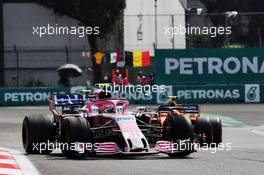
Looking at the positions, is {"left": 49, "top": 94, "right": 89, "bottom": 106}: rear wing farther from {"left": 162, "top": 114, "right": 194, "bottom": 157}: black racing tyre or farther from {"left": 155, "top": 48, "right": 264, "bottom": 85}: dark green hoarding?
{"left": 155, "top": 48, "right": 264, "bottom": 85}: dark green hoarding

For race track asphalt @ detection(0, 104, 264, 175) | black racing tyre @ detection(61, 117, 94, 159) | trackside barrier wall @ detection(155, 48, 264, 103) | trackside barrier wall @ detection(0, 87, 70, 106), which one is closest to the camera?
race track asphalt @ detection(0, 104, 264, 175)

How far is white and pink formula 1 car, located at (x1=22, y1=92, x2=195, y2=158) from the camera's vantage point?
44.8ft

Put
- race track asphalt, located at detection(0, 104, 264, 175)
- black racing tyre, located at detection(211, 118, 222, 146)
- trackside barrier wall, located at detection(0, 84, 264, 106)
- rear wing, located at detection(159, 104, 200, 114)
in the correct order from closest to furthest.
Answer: race track asphalt, located at detection(0, 104, 264, 175)
rear wing, located at detection(159, 104, 200, 114)
black racing tyre, located at detection(211, 118, 222, 146)
trackside barrier wall, located at detection(0, 84, 264, 106)

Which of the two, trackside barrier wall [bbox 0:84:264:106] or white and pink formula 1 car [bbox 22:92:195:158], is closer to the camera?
white and pink formula 1 car [bbox 22:92:195:158]

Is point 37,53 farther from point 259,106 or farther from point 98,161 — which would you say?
point 98,161

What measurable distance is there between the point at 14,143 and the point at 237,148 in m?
5.17

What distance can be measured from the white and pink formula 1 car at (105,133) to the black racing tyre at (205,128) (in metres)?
0.80

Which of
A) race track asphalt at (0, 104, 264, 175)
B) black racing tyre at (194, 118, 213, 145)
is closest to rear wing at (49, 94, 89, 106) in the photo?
race track asphalt at (0, 104, 264, 175)

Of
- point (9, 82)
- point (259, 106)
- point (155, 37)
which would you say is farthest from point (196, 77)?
point (9, 82)

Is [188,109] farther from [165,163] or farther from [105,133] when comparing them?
[165,163]

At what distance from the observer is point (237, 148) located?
17.1m

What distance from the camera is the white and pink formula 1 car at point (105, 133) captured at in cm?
1365

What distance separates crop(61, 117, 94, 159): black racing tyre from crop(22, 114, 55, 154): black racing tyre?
115 cm

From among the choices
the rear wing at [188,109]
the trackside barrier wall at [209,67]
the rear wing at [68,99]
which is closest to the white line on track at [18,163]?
the rear wing at [68,99]
